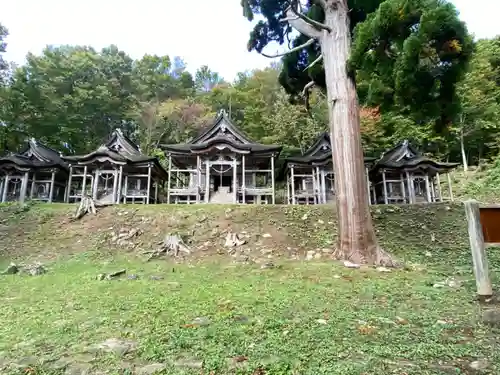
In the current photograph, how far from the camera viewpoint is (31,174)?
868 inches

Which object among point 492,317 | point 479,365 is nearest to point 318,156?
point 492,317

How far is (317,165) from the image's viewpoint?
65.2 ft

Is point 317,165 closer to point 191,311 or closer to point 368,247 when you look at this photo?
point 368,247

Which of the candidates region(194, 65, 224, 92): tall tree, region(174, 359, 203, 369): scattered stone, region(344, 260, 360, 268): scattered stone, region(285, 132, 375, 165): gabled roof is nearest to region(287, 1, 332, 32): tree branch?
region(344, 260, 360, 268): scattered stone

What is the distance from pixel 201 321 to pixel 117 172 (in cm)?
1824

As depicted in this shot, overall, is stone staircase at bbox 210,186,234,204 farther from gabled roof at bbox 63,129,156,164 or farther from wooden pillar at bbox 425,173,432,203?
wooden pillar at bbox 425,173,432,203


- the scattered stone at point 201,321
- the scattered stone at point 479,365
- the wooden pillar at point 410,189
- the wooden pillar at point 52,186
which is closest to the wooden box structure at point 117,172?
the wooden pillar at point 52,186

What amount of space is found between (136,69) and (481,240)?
1687 inches

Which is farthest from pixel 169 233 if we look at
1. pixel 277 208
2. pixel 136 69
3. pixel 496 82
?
pixel 136 69

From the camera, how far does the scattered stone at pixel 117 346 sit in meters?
2.95

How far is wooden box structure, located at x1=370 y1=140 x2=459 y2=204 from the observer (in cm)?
2038

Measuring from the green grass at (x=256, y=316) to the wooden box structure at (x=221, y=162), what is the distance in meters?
9.45

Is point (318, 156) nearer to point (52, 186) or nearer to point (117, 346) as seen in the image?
point (117, 346)

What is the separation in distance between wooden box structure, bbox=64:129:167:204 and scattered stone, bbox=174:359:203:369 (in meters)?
17.9
